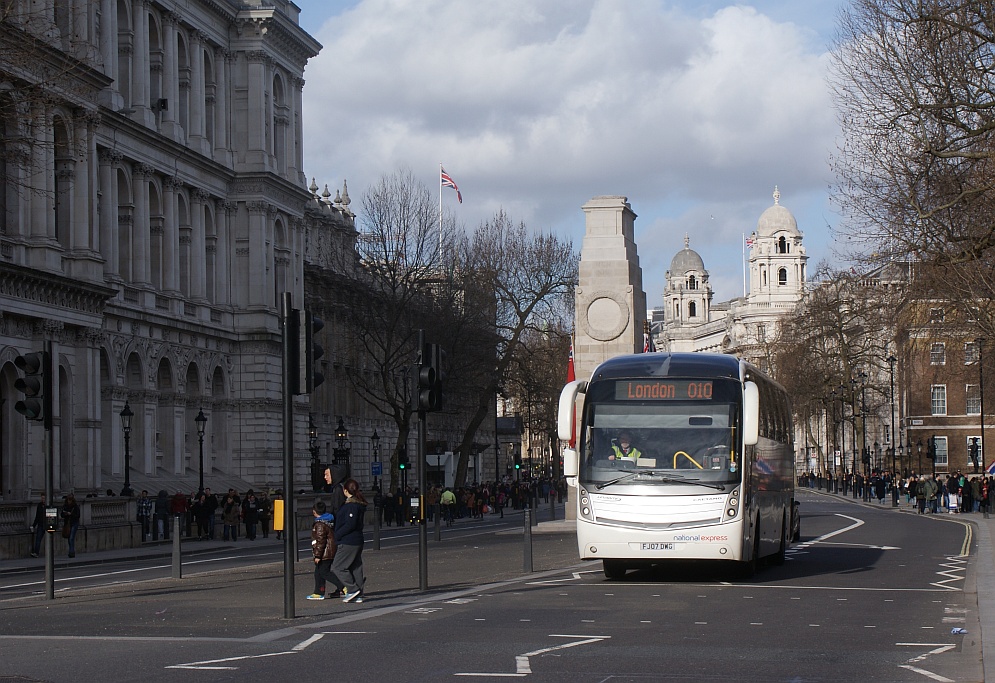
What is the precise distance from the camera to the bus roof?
23219 mm

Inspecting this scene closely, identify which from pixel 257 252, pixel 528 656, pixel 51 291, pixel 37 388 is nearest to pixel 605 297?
pixel 51 291

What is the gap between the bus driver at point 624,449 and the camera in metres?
22.6

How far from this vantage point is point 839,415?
349ft

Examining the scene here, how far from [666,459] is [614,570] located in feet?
8.54

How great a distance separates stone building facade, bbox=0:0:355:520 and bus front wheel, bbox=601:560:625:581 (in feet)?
83.3

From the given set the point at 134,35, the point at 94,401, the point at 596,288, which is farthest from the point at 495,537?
the point at 134,35

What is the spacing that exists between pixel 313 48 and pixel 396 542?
4394 cm

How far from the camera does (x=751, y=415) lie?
2239 cm

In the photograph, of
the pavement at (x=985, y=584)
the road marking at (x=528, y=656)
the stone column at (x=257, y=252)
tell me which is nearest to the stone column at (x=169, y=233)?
the stone column at (x=257, y=252)

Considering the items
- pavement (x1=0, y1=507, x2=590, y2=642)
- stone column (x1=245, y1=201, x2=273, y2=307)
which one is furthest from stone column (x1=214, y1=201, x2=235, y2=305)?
pavement (x1=0, y1=507, x2=590, y2=642)

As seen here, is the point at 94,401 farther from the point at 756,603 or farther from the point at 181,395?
the point at 756,603

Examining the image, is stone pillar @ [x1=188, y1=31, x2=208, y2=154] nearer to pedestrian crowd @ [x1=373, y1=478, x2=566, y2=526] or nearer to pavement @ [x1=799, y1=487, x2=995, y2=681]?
pedestrian crowd @ [x1=373, y1=478, x2=566, y2=526]

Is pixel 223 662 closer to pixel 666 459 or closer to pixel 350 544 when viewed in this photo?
pixel 350 544

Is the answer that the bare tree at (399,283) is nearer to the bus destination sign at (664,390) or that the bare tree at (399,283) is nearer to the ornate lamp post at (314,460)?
the ornate lamp post at (314,460)
